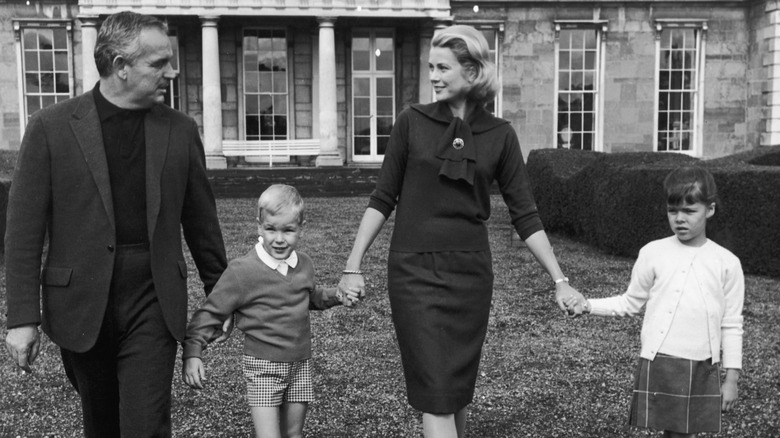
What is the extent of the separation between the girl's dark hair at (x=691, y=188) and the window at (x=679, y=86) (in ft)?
63.2

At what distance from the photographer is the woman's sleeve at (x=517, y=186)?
12.2 feet

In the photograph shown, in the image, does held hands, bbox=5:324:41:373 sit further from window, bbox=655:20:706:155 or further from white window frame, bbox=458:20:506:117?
window, bbox=655:20:706:155

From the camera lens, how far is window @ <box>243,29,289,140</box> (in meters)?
21.7

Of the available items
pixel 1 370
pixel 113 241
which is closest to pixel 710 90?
pixel 1 370

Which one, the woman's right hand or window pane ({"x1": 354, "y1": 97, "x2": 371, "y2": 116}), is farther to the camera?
window pane ({"x1": 354, "y1": 97, "x2": 371, "y2": 116})

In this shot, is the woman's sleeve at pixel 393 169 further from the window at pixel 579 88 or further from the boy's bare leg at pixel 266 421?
the window at pixel 579 88

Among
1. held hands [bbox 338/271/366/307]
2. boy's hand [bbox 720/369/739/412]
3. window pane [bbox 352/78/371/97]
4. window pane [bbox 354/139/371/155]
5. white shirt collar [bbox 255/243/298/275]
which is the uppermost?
window pane [bbox 352/78/371/97]

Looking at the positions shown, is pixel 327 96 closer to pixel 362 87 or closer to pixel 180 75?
pixel 362 87

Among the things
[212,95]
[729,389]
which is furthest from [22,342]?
[212,95]

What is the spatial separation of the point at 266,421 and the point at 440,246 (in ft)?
3.18

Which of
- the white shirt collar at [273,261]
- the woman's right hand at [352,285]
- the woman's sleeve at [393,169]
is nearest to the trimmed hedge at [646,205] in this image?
the woman's sleeve at [393,169]

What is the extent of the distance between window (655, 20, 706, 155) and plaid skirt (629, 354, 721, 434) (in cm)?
1941

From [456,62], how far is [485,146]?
0.36 metres

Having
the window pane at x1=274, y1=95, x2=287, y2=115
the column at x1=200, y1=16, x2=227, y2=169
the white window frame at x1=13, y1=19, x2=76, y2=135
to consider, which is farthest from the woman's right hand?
the white window frame at x1=13, y1=19, x2=76, y2=135
